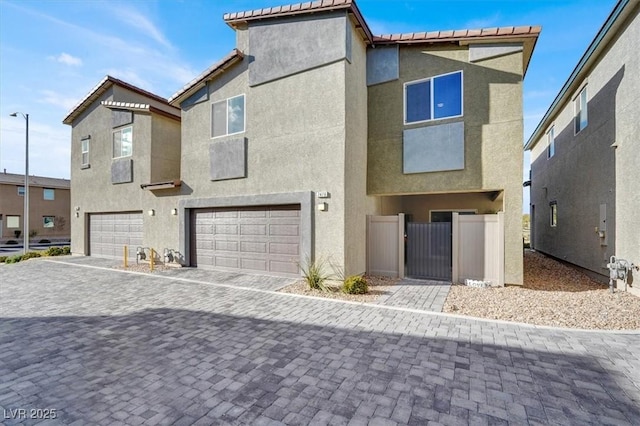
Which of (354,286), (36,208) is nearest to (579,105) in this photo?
(354,286)

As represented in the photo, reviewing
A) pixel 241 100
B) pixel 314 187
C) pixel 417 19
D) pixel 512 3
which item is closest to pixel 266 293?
pixel 314 187

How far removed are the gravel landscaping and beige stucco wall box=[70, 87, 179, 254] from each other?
11556 mm

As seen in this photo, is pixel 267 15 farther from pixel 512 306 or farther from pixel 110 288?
pixel 512 306

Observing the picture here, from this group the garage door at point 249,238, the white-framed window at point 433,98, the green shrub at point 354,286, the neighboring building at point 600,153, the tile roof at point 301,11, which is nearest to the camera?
the neighboring building at point 600,153

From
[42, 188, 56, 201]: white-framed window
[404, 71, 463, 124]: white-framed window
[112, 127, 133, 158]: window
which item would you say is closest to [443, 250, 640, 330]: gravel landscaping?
[404, 71, 463, 124]: white-framed window

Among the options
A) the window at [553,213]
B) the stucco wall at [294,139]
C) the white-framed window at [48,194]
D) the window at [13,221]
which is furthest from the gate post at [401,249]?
the window at [13,221]

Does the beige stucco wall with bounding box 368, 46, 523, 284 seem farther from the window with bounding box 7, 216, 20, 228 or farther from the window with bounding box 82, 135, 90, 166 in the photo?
the window with bounding box 7, 216, 20, 228

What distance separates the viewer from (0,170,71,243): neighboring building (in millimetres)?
28672

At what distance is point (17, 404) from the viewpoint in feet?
11.4

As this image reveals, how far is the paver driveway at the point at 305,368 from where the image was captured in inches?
130

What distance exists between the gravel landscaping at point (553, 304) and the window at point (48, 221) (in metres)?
39.2

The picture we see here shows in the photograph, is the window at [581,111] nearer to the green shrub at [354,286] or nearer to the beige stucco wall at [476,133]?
the beige stucco wall at [476,133]

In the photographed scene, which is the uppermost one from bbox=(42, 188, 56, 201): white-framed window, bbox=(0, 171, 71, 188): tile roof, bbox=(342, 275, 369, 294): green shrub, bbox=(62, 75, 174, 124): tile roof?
bbox=(62, 75, 174, 124): tile roof

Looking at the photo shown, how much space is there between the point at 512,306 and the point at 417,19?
1039 centimetres
